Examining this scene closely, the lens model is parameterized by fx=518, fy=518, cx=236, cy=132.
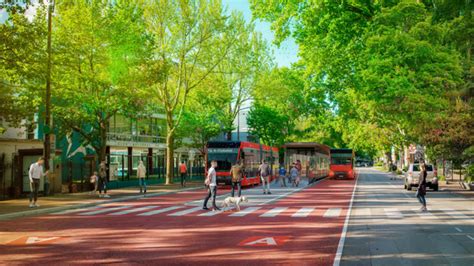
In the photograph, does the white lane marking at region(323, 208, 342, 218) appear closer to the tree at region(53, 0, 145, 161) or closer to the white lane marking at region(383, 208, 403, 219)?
the white lane marking at region(383, 208, 403, 219)

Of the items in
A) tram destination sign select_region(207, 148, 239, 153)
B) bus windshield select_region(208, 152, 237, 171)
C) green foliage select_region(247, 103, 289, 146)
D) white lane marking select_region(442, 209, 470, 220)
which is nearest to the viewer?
white lane marking select_region(442, 209, 470, 220)

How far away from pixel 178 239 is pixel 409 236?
569 cm

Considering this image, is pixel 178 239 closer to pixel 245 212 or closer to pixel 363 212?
pixel 245 212

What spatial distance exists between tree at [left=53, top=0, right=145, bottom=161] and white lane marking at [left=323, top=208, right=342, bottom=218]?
597 inches

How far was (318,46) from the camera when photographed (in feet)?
103

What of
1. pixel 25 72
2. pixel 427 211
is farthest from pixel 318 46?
pixel 25 72

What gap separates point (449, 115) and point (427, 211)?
64.5 ft

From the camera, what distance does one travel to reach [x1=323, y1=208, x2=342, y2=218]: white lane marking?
1748 centimetres

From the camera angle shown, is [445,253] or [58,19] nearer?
[445,253]

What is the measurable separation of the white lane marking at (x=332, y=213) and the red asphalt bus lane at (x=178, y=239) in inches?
9.4

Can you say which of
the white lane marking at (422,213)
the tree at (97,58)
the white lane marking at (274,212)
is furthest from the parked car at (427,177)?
the tree at (97,58)

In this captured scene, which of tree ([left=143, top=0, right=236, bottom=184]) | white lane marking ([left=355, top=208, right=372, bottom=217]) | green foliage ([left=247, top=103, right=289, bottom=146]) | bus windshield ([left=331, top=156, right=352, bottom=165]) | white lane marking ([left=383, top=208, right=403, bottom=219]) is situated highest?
tree ([left=143, top=0, right=236, bottom=184])

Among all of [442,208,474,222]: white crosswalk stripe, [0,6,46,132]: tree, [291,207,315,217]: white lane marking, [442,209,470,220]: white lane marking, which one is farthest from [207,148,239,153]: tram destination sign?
[442,209,470,220]: white lane marking

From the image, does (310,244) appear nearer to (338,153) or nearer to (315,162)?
(315,162)
